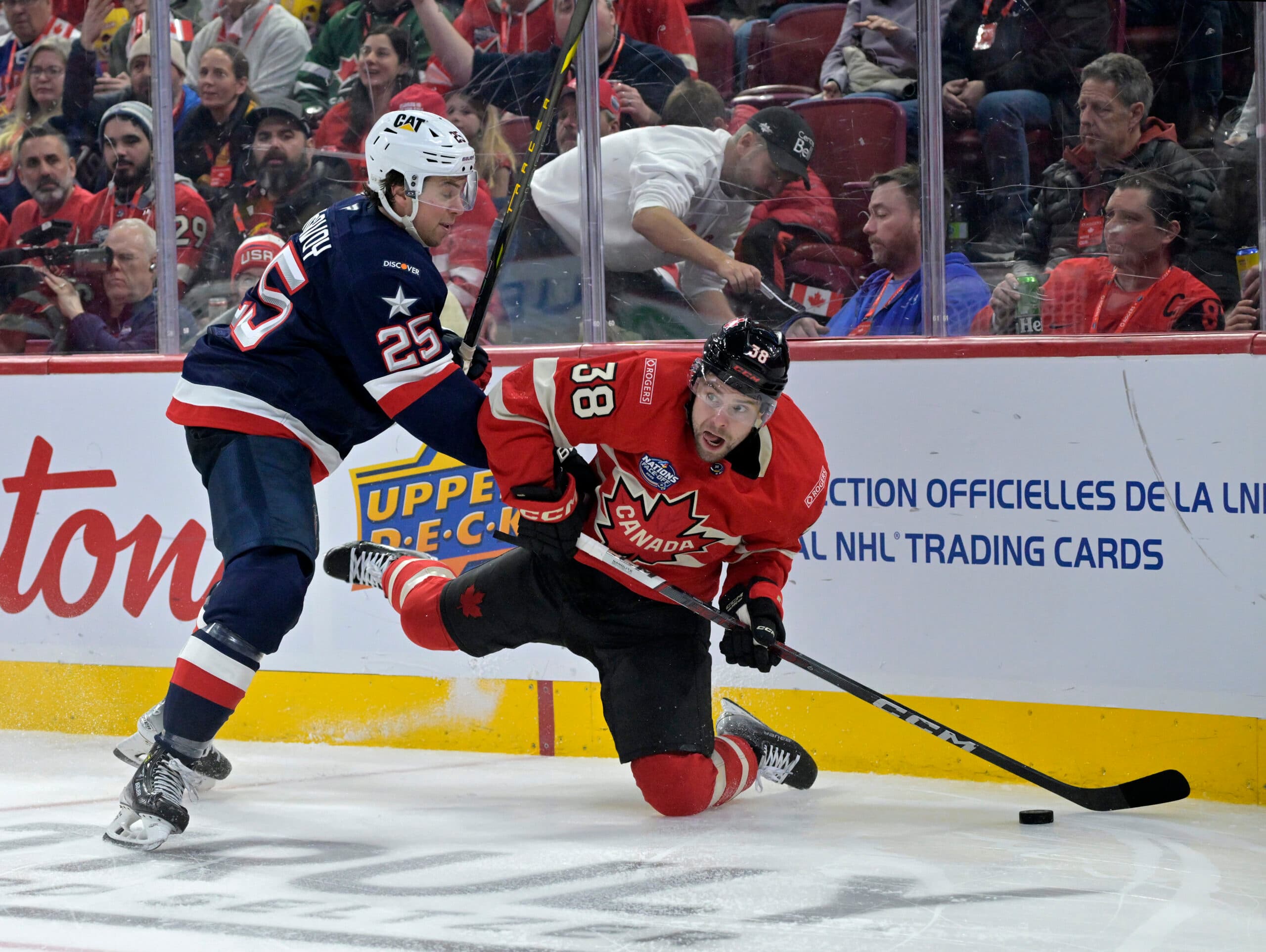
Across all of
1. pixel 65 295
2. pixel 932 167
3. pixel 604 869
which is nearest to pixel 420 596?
pixel 604 869

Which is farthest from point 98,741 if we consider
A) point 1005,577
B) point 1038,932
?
point 1038,932

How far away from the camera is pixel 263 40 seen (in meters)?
4.00

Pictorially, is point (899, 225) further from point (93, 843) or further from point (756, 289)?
point (93, 843)

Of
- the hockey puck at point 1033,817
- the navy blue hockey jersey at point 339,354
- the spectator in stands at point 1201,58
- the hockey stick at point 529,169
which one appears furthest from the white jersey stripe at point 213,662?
the spectator in stands at point 1201,58

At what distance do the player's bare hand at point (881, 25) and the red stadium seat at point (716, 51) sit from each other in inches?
12.9

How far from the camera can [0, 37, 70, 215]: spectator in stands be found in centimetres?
419

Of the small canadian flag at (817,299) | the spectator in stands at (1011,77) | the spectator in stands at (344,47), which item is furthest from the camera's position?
the spectator in stands at (344,47)

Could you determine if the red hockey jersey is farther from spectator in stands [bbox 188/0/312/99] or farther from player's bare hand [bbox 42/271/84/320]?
player's bare hand [bbox 42/271/84/320]

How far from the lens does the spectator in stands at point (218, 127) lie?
401 centimetres

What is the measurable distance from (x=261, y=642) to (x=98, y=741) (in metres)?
1.27

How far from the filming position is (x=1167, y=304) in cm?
312

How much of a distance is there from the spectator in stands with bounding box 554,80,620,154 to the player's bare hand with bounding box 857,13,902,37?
64cm

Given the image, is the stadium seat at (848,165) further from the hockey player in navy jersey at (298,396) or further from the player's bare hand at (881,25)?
the hockey player in navy jersey at (298,396)

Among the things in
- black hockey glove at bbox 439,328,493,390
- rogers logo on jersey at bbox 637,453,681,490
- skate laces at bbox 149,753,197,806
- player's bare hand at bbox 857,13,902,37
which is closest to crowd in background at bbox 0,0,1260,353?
player's bare hand at bbox 857,13,902,37
